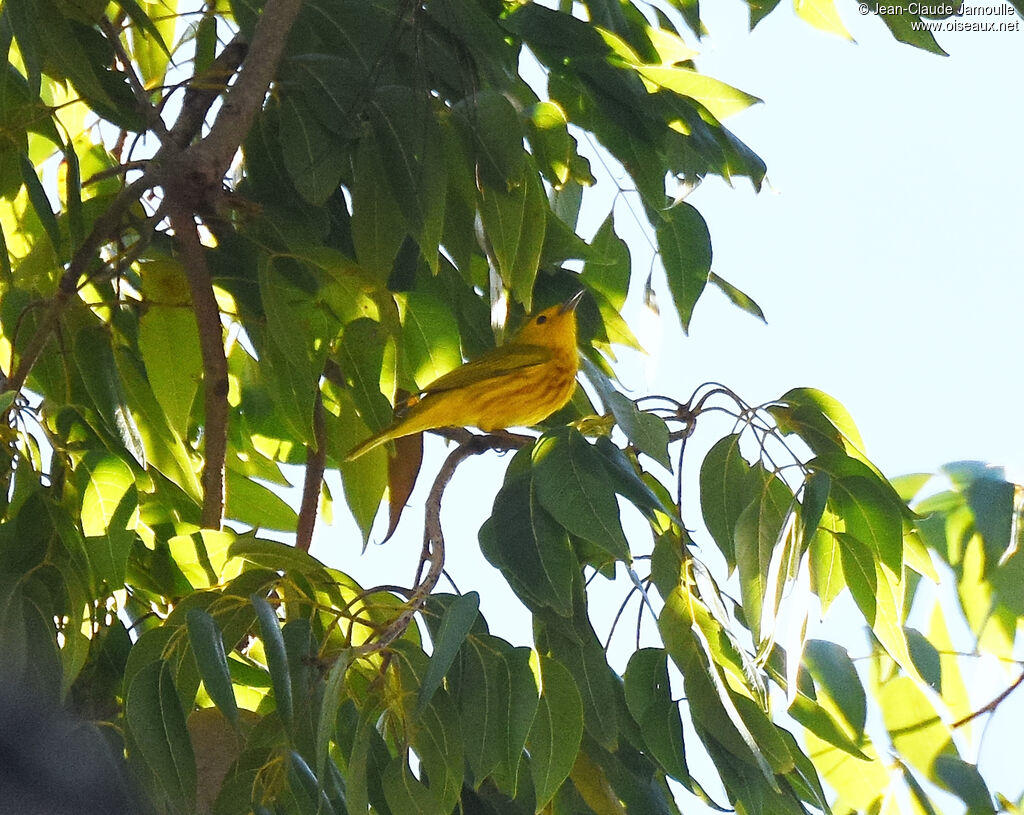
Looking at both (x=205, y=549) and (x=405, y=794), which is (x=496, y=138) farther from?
(x=405, y=794)

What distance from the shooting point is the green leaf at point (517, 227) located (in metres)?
1.09

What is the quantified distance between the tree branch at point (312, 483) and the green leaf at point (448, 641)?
406 mm

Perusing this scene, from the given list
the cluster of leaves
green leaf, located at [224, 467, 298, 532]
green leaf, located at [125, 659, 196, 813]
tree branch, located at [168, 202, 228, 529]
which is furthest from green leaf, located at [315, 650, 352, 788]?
green leaf, located at [224, 467, 298, 532]

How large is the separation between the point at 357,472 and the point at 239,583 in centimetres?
29

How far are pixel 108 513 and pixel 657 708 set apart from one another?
17.7 inches

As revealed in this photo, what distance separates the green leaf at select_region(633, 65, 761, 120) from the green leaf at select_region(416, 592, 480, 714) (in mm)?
522

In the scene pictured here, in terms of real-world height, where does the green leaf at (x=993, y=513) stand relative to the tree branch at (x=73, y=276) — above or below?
below

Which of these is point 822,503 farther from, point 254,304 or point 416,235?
point 254,304

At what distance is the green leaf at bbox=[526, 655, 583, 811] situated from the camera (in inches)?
35.1

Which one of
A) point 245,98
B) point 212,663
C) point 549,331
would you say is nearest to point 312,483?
point 245,98

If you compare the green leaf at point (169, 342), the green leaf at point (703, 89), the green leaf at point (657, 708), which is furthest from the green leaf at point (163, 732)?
the green leaf at point (703, 89)

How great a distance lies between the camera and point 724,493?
1.07 metres

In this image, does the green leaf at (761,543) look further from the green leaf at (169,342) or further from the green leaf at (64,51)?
the green leaf at (64,51)

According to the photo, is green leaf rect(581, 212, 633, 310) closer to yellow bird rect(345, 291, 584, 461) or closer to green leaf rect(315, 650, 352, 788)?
yellow bird rect(345, 291, 584, 461)
